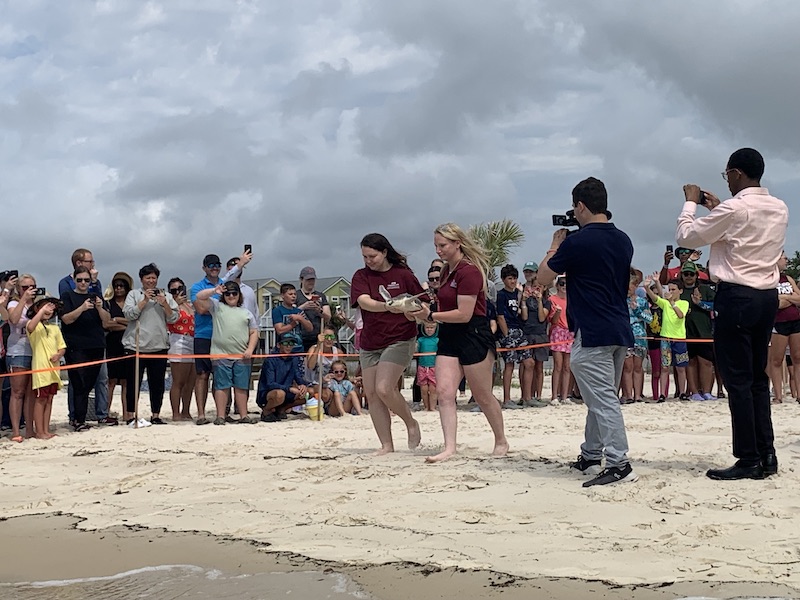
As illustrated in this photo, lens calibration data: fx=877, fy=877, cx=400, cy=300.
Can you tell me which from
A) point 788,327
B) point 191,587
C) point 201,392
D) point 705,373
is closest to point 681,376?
point 705,373

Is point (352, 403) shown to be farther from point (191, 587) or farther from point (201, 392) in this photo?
point (191, 587)

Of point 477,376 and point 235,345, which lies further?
point 235,345

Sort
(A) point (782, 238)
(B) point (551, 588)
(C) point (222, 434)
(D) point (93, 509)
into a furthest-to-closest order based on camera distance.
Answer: (C) point (222, 434)
(D) point (93, 509)
(A) point (782, 238)
(B) point (551, 588)

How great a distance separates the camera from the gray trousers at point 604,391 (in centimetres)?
526

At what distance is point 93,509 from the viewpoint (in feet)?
18.1

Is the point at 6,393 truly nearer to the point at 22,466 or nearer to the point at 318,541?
the point at 22,466

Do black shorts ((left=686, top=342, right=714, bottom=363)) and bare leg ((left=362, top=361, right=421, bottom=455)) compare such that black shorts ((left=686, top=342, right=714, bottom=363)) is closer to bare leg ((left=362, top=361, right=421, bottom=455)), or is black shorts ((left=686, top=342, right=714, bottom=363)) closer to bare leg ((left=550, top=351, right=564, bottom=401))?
bare leg ((left=550, top=351, right=564, bottom=401))

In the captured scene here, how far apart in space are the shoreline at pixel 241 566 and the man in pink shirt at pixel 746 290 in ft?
6.20

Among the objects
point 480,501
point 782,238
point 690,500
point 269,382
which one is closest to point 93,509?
point 480,501

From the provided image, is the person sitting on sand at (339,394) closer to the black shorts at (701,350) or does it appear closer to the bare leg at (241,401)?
the bare leg at (241,401)

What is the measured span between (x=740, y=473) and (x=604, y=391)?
2.95 ft

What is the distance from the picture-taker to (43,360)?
9312 millimetres

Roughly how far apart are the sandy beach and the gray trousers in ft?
0.84

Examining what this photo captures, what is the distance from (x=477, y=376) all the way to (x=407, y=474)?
94 centimetres
